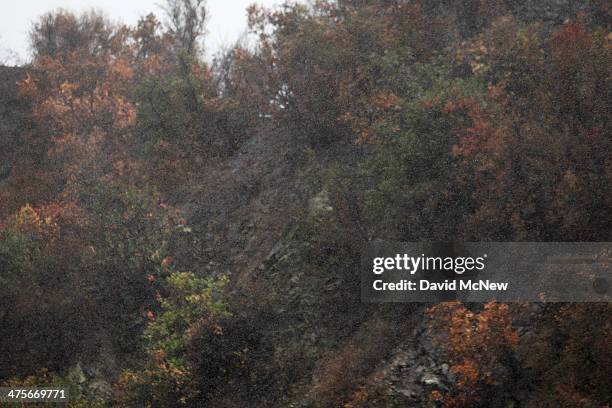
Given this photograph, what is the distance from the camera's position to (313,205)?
1820 cm

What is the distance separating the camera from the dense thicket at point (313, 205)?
43.1ft

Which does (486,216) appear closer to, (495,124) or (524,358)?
(495,124)

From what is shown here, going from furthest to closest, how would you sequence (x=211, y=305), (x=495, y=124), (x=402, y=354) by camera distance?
(x=211, y=305) < (x=495, y=124) < (x=402, y=354)

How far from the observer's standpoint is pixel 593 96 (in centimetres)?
1411

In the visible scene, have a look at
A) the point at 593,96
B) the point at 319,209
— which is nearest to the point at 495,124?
the point at 593,96

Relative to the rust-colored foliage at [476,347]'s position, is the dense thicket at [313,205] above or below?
above

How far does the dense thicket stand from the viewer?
43.1 ft

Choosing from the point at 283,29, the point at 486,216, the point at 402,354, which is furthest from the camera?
the point at 283,29

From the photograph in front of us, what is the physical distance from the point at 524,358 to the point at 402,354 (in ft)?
8.37

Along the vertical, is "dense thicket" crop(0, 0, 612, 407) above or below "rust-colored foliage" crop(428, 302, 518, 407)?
above

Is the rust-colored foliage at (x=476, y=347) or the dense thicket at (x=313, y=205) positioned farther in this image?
the dense thicket at (x=313, y=205)

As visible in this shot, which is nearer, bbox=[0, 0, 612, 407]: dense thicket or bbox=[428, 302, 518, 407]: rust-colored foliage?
bbox=[428, 302, 518, 407]: rust-colored foliage

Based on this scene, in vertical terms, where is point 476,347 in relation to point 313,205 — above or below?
below

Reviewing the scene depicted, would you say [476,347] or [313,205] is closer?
[476,347]
